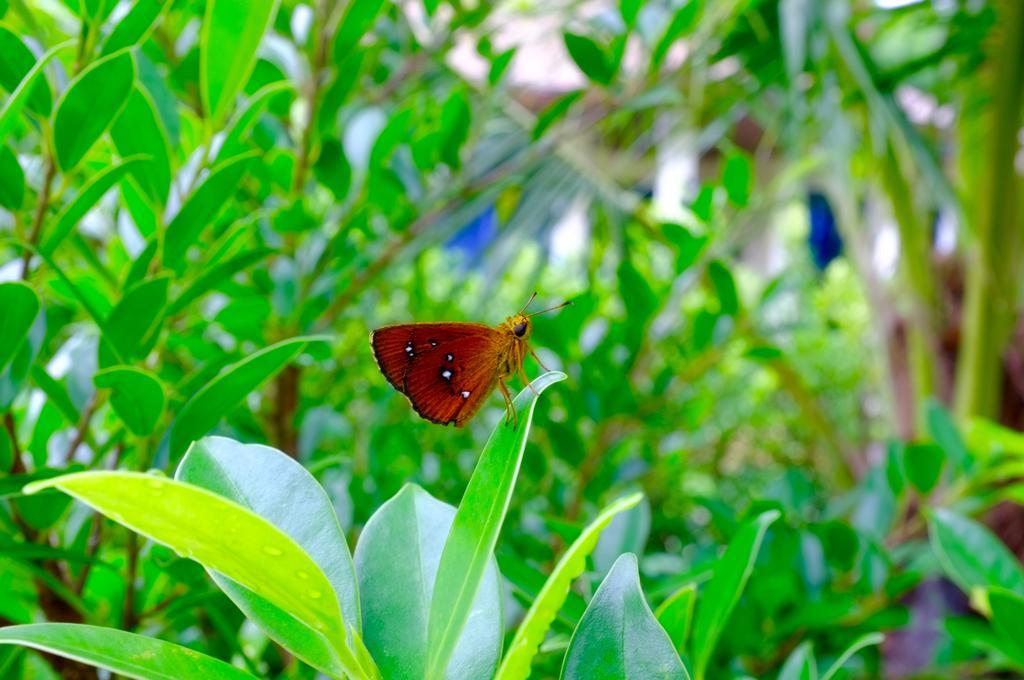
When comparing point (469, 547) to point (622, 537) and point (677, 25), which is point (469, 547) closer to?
point (622, 537)

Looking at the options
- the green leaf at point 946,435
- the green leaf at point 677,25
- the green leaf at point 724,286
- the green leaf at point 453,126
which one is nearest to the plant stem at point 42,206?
the green leaf at point 453,126

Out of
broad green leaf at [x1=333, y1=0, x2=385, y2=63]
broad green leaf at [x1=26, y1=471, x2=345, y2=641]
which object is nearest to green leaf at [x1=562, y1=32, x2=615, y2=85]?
broad green leaf at [x1=333, y1=0, x2=385, y2=63]

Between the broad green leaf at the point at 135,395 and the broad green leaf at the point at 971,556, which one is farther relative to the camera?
the broad green leaf at the point at 971,556

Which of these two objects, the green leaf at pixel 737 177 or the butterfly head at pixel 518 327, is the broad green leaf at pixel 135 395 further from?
the green leaf at pixel 737 177

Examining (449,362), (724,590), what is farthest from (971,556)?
(449,362)

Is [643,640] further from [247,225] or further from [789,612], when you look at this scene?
[789,612]

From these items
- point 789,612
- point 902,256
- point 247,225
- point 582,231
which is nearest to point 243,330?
point 247,225

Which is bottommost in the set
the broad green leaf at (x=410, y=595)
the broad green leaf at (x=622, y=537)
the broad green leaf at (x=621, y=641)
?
the broad green leaf at (x=622, y=537)
